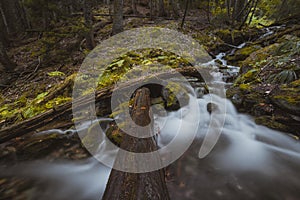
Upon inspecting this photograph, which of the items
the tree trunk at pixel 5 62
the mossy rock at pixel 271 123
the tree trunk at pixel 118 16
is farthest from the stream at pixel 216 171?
the tree trunk at pixel 118 16

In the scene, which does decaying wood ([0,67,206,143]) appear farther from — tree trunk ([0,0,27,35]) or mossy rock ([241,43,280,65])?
tree trunk ([0,0,27,35])

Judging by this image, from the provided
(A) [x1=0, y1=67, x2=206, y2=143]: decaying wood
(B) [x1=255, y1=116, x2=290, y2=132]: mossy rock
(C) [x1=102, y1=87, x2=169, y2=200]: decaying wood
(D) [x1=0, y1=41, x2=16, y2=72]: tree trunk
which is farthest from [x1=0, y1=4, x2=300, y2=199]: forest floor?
(C) [x1=102, y1=87, x2=169, y2=200]: decaying wood

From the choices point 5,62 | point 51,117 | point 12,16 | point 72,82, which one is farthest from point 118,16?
point 12,16

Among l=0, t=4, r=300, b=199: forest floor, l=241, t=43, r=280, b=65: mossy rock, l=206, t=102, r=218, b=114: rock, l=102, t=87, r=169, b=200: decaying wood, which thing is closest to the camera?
l=102, t=87, r=169, b=200: decaying wood

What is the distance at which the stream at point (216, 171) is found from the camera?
2.28m

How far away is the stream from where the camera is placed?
7.48 feet

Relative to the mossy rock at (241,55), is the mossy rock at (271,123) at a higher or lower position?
lower

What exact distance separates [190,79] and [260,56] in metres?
2.82

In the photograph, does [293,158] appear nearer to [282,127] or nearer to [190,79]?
[282,127]

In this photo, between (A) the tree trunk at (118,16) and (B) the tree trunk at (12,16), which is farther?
(B) the tree trunk at (12,16)

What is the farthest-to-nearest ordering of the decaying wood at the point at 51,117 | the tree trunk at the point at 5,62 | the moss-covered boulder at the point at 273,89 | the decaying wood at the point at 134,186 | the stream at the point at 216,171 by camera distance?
the tree trunk at the point at 5,62 → the moss-covered boulder at the point at 273,89 → the decaying wood at the point at 51,117 → the stream at the point at 216,171 → the decaying wood at the point at 134,186

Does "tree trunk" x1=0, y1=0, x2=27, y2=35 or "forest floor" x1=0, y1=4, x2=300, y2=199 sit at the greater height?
"tree trunk" x1=0, y1=0, x2=27, y2=35

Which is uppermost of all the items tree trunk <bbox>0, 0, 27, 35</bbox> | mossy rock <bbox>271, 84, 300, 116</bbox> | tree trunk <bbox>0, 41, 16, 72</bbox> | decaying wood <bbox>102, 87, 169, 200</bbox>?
tree trunk <bbox>0, 0, 27, 35</bbox>

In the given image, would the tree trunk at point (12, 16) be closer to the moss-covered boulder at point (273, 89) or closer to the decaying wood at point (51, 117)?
the decaying wood at point (51, 117)
